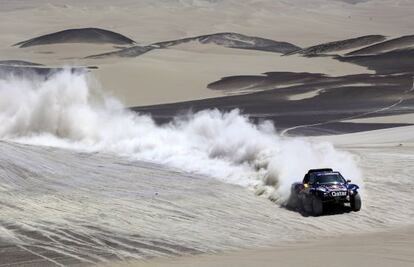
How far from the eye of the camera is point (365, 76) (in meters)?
72.3

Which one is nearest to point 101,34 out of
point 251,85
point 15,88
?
point 251,85

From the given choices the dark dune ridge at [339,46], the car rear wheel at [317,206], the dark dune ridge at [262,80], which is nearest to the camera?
the car rear wheel at [317,206]

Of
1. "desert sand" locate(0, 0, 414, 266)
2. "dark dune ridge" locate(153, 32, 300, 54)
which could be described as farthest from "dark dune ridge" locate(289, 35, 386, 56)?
"desert sand" locate(0, 0, 414, 266)

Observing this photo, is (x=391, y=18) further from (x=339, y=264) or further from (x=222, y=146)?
(x=339, y=264)

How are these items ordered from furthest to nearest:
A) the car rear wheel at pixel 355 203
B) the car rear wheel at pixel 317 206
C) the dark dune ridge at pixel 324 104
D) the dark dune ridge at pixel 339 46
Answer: the dark dune ridge at pixel 339 46 < the dark dune ridge at pixel 324 104 < the car rear wheel at pixel 355 203 < the car rear wheel at pixel 317 206

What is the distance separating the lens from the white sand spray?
77.0ft

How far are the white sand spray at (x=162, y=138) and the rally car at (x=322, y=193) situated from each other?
90 cm

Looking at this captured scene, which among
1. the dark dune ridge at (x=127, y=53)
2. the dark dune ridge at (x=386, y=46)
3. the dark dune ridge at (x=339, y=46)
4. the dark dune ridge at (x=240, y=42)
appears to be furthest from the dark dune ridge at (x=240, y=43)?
the dark dune ridge at (x=386, y=46)

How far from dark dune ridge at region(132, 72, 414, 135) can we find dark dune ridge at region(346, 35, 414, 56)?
20098mm

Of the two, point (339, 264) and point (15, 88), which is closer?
point (339, 264)

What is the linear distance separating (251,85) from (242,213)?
54.2 m

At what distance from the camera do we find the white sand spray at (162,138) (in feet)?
77.0

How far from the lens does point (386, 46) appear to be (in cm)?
9325

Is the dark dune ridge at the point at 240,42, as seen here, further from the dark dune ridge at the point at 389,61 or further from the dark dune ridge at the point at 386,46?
the dark dune ridge at the point at 389,61
